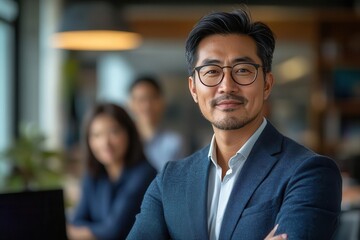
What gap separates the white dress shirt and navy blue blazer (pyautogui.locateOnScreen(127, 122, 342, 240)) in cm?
2

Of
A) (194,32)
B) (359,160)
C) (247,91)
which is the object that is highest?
(194,32)

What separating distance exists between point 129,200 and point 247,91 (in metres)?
1.64

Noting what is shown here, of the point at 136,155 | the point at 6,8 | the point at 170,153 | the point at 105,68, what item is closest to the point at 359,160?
the point at 170,153

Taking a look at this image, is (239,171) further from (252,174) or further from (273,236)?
(273,236)

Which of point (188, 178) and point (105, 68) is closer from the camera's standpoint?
point (188, 178)

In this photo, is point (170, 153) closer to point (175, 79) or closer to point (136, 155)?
point (136, 155)

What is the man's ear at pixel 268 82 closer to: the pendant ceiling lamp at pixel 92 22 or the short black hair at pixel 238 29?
the short black hair at pixel 238 29

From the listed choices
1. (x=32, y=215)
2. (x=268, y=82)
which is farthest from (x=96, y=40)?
(x=268, y=82)

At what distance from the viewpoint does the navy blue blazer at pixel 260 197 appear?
5.63ft

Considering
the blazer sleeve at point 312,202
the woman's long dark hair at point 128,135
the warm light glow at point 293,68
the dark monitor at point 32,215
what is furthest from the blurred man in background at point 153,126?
the warm light glow at point 293,68

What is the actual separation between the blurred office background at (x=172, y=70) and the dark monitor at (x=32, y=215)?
206 inches

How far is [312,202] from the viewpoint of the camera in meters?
1.72

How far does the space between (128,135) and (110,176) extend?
0.22m

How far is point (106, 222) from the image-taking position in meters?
3.39
